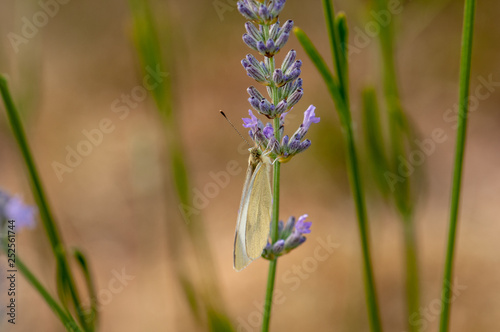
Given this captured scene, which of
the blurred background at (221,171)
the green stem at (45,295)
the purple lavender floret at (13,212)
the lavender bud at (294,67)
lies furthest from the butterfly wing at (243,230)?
the blurred background at (221,171)

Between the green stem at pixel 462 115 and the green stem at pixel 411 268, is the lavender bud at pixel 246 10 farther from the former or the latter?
the green stem at pixel 411 268

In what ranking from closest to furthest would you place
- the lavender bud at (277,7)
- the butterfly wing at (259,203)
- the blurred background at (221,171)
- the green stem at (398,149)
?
the lavender bud at (277,7) < the butterfly wing at (259,203) < the green stem at (398,149) < the blurred background at (221,171)

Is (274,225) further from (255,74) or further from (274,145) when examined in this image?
(255,74)

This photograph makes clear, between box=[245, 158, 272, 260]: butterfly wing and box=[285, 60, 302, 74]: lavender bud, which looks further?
box=[245, 158, 272, 260]: butterfly wing

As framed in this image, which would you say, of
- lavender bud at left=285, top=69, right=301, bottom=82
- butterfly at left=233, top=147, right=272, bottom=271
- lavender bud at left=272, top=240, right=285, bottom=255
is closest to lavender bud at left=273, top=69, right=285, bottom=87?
lavender bud at left=285, top=69, right=301, bottom=82

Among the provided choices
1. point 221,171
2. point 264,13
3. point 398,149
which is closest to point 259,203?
point 264,13

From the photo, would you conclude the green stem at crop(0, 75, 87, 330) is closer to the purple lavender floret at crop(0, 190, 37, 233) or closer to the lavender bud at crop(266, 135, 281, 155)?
the purple lavender floret at crop(0, 190, 37, 233)

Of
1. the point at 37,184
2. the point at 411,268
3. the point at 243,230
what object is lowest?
the point at 411,268

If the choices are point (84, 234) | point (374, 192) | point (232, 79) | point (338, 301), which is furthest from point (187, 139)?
point (374, 192)
